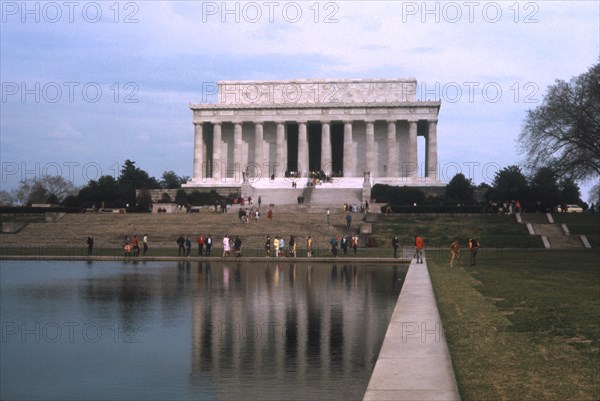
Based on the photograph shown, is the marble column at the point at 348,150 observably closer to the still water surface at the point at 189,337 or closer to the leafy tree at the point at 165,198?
the leafy tree at the point at 165,198

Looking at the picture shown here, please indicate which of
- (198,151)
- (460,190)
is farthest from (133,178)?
(460,190)

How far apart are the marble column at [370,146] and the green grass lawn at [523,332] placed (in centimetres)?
5310

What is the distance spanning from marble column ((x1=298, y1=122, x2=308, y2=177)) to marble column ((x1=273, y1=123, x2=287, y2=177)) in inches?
63.7

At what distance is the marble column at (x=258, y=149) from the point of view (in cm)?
8150

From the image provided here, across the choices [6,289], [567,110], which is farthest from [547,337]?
[567,110]

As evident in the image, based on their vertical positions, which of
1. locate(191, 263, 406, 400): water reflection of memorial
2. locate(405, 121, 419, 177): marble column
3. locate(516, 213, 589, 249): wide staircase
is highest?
locate(405, 121, 419, 177): marble column

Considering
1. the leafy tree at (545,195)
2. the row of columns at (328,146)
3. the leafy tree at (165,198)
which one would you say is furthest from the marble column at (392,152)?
the leafy tree at (165,198)

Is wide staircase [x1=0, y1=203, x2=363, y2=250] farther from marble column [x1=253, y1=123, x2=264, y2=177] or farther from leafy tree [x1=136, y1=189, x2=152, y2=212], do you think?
marble column [x1=253, y1=123, x2=264, y2=177]

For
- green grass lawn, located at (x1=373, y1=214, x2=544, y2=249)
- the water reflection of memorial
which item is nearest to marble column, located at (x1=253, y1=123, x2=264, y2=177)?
green grass lawn, located at (x1=373, y1=214, x2=544, y2=249)

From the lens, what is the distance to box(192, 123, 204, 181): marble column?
81688 mm

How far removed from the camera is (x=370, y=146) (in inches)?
3150

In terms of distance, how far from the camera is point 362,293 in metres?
21.1

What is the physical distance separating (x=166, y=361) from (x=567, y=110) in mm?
33422

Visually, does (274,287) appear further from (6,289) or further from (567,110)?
(567,110)
